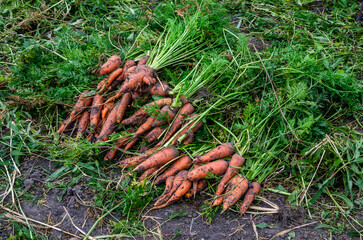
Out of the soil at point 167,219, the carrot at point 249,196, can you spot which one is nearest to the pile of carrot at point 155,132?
the carrot at point 249,196

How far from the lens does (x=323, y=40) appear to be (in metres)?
4.10

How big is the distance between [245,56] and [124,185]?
5.93 ft

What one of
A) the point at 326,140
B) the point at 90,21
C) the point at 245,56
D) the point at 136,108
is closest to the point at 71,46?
the point at 90,21

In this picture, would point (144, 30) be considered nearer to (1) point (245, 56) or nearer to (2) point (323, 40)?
(1) point (245, 56)

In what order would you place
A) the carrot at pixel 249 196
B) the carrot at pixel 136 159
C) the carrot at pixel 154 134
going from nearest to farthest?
the carrot at pixel 249 196 → the carrot at pixel 136 159 → the carrot at pixel 154 134

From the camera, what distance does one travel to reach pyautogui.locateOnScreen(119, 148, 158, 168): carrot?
9.76 ft

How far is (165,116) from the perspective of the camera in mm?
2971

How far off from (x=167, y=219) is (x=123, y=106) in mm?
1234

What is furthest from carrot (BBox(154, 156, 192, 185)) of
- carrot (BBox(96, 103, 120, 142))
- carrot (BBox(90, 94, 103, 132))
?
carrot (BBox(90, 94, 103, 132))

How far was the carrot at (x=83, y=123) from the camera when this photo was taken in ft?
10.8

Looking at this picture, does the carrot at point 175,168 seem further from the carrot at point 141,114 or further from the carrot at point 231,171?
the carrot at point 141,114

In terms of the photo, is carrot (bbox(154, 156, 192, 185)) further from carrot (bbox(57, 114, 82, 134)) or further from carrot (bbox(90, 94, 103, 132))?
carrot (bbox(57, 114, 82, 134))

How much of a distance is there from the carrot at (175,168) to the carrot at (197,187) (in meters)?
0.19

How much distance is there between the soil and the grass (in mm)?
79
